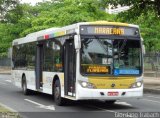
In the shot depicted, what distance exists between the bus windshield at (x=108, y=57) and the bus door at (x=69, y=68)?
61 cm

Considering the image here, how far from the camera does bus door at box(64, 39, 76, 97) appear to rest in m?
16.6

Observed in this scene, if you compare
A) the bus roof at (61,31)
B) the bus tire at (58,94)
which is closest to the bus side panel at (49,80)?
the bus tire at (58,94)

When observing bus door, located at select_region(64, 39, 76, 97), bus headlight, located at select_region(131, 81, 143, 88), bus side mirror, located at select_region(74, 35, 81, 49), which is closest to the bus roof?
bus side mirror, located at select_region(74, 35, 81, 49)

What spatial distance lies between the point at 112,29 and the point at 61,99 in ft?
11.1

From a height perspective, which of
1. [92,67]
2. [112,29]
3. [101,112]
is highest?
[112,29]

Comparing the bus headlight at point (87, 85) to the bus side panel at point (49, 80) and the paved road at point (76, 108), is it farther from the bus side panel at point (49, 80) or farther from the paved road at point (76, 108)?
the bus side panel at point (49, 80)

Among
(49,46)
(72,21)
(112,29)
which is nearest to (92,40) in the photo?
(112,29)

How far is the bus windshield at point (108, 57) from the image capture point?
53.1ft

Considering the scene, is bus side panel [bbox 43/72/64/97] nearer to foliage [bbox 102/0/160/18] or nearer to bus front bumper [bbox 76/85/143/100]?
bus front bumper [bbox 76/85/143/100]

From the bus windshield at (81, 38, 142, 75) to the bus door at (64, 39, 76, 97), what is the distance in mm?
609

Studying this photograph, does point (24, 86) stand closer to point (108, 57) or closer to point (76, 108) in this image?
point (76, 108)

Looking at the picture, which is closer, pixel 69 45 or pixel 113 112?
pixel 113 112

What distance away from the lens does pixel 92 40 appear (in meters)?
16.4

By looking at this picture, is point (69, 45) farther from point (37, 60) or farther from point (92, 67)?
point (37, 60)
